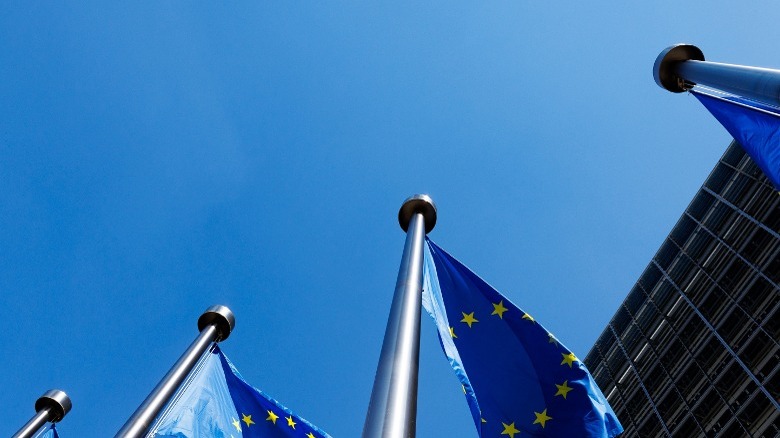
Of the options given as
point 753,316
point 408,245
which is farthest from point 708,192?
point 408,245

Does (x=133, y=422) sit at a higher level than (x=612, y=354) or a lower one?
lower

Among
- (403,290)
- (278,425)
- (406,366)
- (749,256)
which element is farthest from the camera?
(749,256)

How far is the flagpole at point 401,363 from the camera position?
518 centimetres

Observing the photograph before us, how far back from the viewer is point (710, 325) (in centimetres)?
4103

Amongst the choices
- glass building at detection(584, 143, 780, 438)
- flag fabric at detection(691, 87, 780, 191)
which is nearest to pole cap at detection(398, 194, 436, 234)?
flag fabric at detection(691, 87, 780, 191)

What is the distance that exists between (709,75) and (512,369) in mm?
8463

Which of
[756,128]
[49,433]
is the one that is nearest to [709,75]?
[756,128]

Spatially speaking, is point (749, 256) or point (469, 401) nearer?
point (469, 401)

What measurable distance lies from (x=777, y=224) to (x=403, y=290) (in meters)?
40.0

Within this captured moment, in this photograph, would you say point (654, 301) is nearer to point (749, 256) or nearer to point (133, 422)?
point (749, 256)

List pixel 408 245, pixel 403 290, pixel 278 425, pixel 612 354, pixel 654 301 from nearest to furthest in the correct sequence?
pixel 403 290
pixel 408 245
pixel 278 425
pixel 654 301
pixel 612 354

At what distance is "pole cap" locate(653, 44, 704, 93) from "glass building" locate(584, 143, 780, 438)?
24.0 metres

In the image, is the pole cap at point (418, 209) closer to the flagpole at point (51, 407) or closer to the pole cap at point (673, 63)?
the pole cap at point (673, 63)

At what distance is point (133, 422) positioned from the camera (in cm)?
963
